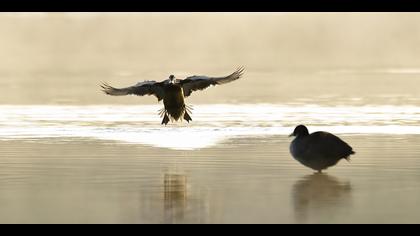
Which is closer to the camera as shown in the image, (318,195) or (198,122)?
(318,195)

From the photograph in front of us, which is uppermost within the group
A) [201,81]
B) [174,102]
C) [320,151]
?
[201,81]

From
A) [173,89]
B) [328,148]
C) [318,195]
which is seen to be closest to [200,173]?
[328,148]

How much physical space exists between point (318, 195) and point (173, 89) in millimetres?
10292

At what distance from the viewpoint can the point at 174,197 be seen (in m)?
12.3

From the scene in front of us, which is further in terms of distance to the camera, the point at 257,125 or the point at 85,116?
the point at 85,116

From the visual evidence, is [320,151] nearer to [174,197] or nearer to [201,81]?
[174,197]

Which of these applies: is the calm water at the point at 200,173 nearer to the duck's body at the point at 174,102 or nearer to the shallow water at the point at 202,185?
the shallow water at the point at 202,185

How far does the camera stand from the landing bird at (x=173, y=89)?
2242 cm

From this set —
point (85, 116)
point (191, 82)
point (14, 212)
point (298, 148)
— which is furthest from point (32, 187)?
point (85, 116)

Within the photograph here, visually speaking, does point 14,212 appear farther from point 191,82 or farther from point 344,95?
point 344,95

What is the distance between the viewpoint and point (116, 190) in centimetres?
1285

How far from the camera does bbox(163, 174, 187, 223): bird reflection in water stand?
35.9 feet
